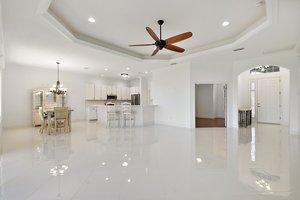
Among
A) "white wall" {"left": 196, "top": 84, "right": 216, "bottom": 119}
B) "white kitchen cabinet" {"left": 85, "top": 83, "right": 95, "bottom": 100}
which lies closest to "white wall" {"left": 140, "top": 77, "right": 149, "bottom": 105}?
"white kitchen cabinet" {"left": 85, "top": 83, "right": 95, "bottom": 100}

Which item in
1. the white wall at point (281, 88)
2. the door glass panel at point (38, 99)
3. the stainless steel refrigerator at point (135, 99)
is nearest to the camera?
the white wall at point (281, 88)

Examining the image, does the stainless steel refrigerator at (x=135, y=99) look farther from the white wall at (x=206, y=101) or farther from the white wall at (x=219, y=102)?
the white wall at (x=219, y=102)

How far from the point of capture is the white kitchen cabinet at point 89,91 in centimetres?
1043

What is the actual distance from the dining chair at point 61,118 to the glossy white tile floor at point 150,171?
1853 millimetres

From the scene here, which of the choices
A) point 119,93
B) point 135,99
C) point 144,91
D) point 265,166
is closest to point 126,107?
point 144,91

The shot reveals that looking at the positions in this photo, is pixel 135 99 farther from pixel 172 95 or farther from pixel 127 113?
pixel 172 95

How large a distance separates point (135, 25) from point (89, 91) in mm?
7387

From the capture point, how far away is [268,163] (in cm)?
322

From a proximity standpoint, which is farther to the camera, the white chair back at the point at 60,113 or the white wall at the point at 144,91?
the white wall at the point at 144,91

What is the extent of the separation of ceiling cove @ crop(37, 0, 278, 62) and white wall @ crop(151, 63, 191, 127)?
98cm

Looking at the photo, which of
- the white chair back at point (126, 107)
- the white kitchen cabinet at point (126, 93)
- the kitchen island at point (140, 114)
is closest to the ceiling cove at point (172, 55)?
the white chair back at point (126, 107)

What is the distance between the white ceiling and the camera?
326cm

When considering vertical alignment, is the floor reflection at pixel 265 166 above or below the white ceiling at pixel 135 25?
below

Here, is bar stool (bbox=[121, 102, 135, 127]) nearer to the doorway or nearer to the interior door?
the doorway
